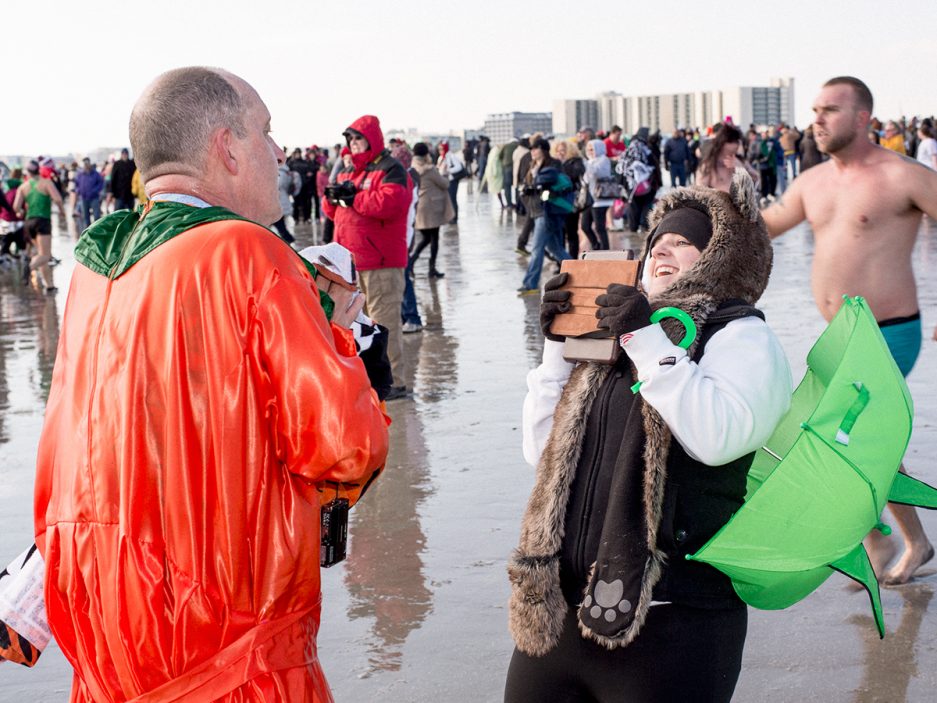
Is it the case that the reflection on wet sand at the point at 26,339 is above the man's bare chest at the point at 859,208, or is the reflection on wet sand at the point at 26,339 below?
below

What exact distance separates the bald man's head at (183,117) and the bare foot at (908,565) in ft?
11.7

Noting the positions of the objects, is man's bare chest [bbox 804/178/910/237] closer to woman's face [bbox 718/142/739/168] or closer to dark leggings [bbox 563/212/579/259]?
woman's face [bbox 718/142/739/168]

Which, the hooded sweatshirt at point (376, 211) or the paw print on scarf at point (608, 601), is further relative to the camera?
the hooded sweatshirt at point (376, 211)

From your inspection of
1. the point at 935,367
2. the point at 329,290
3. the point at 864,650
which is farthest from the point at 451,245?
the point at 329,290

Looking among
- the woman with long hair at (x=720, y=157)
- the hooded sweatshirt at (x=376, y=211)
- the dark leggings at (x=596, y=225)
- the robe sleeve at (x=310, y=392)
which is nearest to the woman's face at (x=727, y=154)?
the woman with long hair at (x=720, y=157)

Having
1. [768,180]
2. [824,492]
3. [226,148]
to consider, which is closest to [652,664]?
[824,492]

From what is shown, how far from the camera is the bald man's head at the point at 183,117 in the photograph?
195cm

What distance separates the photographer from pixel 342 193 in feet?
26.9

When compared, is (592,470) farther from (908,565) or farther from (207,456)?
(908,565)

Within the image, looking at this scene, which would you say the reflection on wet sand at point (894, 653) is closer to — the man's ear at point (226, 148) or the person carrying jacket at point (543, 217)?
the man's ear at point (226, 148)

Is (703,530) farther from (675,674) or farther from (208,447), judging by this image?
(208,447)

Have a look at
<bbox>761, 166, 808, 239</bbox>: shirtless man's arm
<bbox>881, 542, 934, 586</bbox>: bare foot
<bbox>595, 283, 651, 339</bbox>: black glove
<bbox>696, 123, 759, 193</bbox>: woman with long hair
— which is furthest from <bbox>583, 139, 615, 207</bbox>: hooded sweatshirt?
<bbox>595, 283, 651, 339</bbox>: black glove

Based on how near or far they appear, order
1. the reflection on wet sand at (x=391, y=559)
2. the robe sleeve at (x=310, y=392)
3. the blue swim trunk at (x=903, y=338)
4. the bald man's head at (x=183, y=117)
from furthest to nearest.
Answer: the blue swim trunk at (x=903, y=338) < the reflection on wet sand at (x=391, y=559) < the bald man's head at (x=183, y=117) < the robe sleeve at (x=310, y=392)

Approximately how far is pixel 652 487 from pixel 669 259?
58 centimetres
